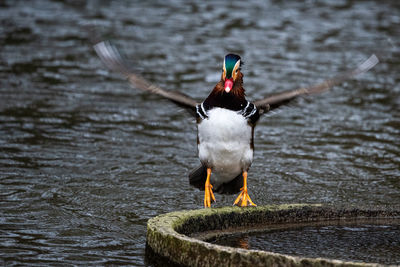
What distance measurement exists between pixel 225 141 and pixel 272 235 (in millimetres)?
972

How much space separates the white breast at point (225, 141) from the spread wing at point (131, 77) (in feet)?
1.67

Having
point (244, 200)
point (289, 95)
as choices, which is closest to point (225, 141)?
point (244, 200)

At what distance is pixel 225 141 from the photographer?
6.62 metres

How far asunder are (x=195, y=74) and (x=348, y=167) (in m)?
5.11

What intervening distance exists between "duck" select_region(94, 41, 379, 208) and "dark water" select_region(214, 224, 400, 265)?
0.55 meters

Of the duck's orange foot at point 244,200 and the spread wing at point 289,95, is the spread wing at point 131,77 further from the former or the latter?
the duck's orange foot at point 244,200

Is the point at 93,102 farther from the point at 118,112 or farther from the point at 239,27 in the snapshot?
the point at 239,27

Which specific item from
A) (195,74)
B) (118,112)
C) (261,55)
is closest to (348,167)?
(118,112)

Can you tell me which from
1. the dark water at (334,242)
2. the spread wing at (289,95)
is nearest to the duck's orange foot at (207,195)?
the dark water at (334,242)

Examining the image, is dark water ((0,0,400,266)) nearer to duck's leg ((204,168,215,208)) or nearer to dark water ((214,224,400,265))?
duck's leg ((204,168,215,208))

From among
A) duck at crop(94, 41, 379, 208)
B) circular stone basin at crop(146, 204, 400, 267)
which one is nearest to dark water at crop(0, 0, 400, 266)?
duck at crop(94, 41, 379, 208)

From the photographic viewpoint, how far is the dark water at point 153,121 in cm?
761

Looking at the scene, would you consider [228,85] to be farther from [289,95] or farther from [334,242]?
[334,242]

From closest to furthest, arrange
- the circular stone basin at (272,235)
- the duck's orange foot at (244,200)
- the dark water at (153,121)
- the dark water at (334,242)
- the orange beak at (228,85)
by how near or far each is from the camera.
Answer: the circular stone basin at (272,235) < the dark water at (334,242) < the orange beak at (228,85) < the duck's orange foot at (244,200) < the dark water at (153,121)
